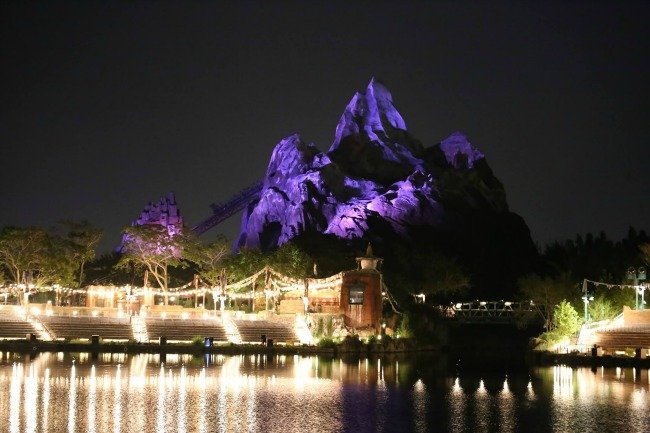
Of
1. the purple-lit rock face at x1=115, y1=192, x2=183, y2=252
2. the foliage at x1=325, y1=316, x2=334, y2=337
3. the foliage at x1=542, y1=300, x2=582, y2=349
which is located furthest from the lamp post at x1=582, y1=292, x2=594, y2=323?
the purple-lit rock face at x1=115, y1=192, x2=183, y2=252

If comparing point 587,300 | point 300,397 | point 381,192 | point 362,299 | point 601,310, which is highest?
point 381,192

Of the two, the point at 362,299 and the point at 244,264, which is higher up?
the point at 244,264

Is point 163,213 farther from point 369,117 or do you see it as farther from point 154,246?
point 369,117

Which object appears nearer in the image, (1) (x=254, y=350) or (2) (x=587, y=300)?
(1) (x=254, y=350)

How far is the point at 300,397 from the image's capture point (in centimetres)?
3628

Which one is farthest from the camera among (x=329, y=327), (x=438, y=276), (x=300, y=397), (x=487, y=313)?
(x=487, y=313)

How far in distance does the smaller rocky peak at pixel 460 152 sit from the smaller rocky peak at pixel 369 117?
10.1 metres

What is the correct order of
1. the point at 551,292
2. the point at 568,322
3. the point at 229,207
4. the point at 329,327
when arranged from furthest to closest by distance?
the point at 229,207, the point at 551,292, the point at 329,327, the point at 568,322

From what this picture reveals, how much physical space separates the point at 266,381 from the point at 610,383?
1709 cm

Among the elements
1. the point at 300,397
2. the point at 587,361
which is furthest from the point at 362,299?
the point at 300,397

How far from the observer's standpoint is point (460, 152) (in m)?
175

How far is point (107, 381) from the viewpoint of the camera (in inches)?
1590

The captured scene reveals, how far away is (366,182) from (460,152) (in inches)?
883

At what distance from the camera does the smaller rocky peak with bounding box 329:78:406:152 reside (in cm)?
17400
